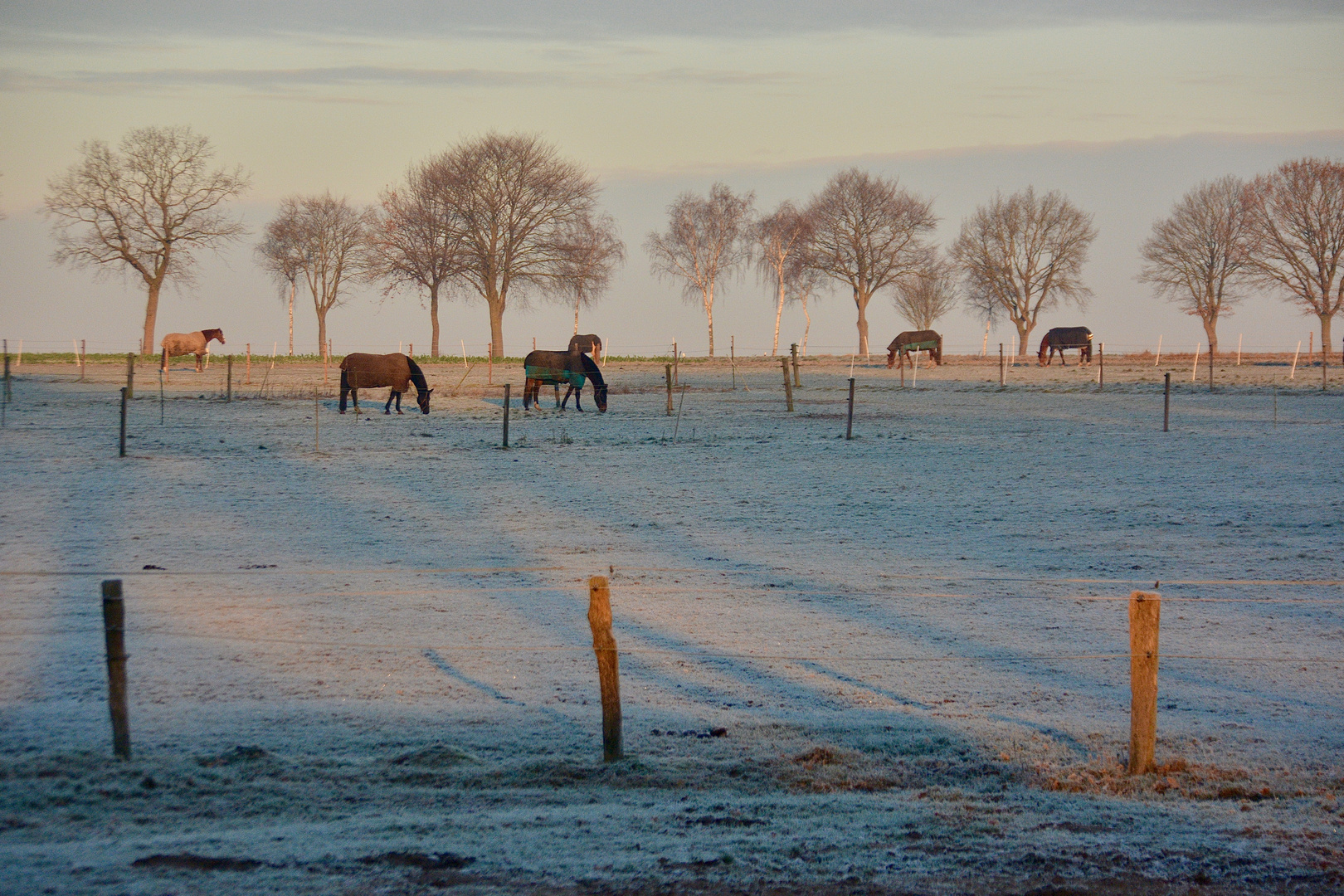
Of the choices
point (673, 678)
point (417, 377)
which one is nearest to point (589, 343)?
point (417, 377)

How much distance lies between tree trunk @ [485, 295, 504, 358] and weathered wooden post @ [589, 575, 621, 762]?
47050 mm

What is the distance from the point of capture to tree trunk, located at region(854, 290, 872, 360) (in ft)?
213

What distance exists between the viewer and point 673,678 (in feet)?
25.1

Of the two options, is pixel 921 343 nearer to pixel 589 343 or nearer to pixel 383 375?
pixel 589 343

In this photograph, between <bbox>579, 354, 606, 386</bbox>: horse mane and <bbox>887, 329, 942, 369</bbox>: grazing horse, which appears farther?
<bbox>887, 329, 942, 369</bbox>: grazing horse

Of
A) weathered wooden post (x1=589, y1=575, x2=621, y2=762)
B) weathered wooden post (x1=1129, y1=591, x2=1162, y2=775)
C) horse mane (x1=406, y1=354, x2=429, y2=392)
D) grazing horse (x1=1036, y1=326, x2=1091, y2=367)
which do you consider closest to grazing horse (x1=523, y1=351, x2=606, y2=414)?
horse mane (x1=406, y1=354, x2=429, y2=392)

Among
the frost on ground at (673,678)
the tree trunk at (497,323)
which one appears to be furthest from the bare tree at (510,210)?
the frost on ground at (673,678)

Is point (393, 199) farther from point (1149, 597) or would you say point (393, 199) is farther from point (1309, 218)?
point (1149, 597)

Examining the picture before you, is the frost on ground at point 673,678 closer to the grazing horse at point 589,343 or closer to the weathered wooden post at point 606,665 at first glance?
the weathered wooden post at point 606,665

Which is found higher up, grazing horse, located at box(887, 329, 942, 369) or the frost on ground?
grazing horse, located at box(887, 329, 942, 369)

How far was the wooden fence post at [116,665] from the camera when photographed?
5.64 m

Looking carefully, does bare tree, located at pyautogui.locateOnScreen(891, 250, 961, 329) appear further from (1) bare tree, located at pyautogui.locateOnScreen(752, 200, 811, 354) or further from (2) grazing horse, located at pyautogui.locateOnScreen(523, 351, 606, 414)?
(2) grazing horse, located at pyautogui.locateOnScreen(523, 351, 606, 414)

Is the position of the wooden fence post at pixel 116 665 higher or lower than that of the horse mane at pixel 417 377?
lower

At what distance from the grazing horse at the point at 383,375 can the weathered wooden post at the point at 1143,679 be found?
21.2 m
